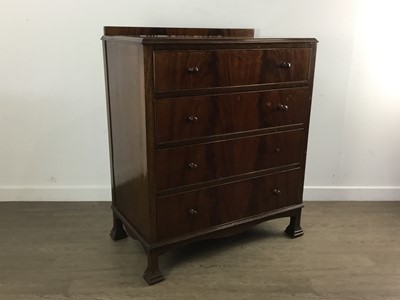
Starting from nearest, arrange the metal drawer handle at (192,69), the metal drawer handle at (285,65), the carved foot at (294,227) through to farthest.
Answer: the metal drawer handle at (192,69) → the metal drawer handle at (285,65) → the carved foot at (294,227)

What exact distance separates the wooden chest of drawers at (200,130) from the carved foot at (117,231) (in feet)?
0.07

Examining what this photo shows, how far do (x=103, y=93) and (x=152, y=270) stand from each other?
1078 millimetres

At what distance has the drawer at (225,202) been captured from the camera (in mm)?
1677

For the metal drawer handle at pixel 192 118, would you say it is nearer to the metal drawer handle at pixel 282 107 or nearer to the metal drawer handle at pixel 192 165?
the metal drawer handle at pixel 192 165

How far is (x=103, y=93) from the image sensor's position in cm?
228

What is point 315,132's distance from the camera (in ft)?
8.02

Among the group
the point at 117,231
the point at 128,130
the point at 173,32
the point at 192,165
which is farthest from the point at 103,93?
the point at 192,165

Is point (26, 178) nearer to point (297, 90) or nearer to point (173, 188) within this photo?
point (173, 188)

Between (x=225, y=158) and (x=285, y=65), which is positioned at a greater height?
(x=285, y=65)

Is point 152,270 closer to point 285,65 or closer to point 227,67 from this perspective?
point 227,67

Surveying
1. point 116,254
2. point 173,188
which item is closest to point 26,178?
point 116,254

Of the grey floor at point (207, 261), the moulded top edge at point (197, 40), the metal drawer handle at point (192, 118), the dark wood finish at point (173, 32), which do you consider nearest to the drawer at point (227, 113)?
the metal drawer handle at point (192, 118)

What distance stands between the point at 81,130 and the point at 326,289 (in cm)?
156

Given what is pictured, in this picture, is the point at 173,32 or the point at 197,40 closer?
the point at 197,40
